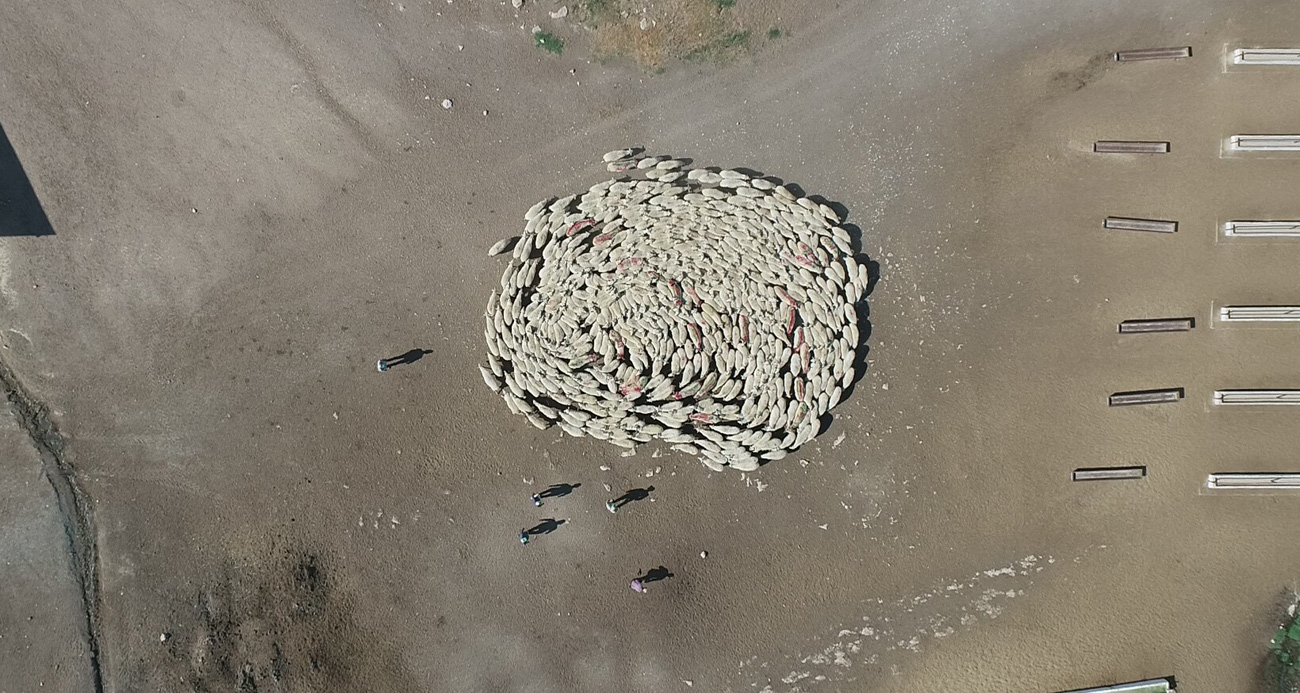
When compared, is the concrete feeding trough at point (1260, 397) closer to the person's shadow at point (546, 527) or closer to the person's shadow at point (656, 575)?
the person's shadow at point (656, 575)

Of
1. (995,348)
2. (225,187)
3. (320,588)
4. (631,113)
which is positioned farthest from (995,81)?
(320,588)

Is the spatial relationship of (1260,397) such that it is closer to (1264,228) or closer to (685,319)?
(1264,228)

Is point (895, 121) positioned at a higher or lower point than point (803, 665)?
higher

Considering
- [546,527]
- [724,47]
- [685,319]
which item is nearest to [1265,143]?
[724,47]

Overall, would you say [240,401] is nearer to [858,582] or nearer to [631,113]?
[631,113]

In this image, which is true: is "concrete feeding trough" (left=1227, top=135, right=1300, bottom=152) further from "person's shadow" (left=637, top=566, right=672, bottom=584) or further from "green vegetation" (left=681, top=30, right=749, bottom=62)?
"person's shadow" (left=637, top=566, right=672, bottom=584)

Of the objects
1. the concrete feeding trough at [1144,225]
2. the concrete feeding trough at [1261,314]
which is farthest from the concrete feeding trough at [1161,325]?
the concrete feeding trough at [1144,225]

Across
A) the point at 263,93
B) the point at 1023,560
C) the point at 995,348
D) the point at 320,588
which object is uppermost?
the point at 263,93
